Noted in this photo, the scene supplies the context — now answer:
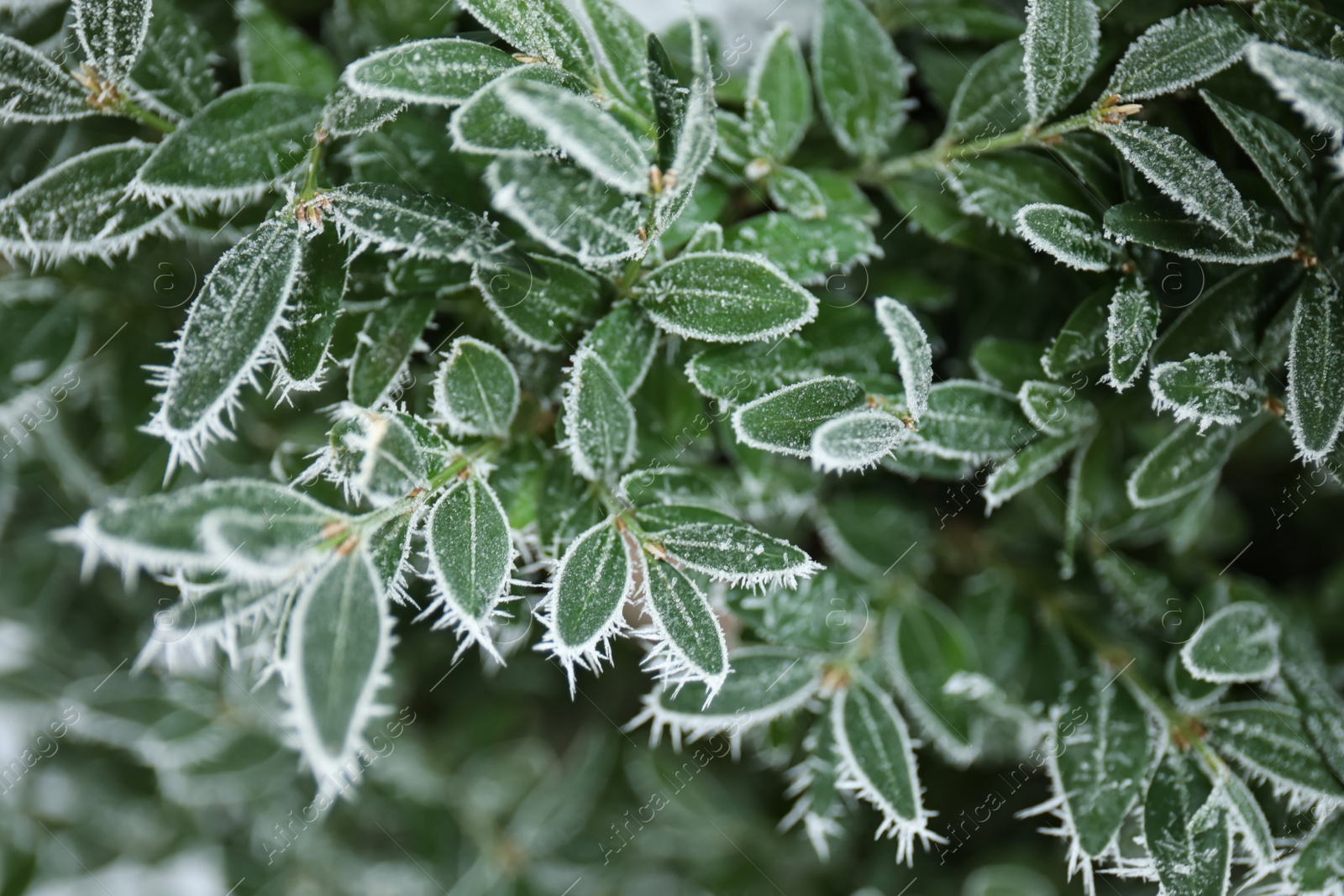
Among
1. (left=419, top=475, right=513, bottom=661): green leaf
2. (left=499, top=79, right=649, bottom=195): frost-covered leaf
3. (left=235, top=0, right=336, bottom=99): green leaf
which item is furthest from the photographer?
(left=235, top=0, right=336, bottom=99): green leaf

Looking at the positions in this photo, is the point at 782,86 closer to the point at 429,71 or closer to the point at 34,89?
the point at 429,71

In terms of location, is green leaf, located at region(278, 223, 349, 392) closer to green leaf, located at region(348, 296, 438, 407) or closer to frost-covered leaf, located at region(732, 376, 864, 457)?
green leaf, located at region(348, 296, 438, 407)

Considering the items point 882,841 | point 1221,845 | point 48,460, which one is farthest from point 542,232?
point 882,841

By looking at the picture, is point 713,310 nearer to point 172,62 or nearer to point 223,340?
point 223,340

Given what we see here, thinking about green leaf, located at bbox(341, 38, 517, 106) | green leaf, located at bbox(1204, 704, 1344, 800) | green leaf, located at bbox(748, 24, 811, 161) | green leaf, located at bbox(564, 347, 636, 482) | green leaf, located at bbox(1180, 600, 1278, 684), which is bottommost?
green leaf, located at bbox(1204, 704, 1344, 800)

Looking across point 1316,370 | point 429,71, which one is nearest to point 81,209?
point 429,71

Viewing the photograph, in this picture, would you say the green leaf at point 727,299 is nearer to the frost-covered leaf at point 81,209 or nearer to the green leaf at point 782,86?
the green leaf at point 782,86

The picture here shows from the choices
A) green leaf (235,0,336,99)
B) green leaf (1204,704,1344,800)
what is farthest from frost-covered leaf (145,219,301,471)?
green leaf (1204,704,1344,800)
